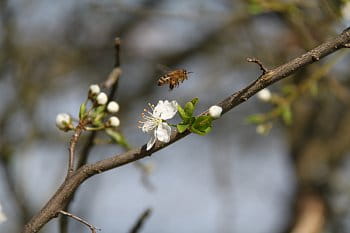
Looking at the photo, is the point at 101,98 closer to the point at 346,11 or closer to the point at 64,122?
the point at 64,122

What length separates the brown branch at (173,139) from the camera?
0.99m

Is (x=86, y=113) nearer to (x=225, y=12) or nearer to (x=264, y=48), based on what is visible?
(x=225, y=12)

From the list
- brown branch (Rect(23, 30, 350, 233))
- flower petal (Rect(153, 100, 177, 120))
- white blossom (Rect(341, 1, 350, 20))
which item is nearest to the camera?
brown branch (Rect(23, 30, 350, 233))

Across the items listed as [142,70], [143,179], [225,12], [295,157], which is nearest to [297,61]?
[143,179]

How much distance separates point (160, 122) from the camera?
107 cm

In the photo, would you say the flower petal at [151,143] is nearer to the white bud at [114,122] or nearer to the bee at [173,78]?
the bee at [173,78]

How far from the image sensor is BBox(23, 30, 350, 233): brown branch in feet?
3.23

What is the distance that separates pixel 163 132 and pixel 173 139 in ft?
0.08

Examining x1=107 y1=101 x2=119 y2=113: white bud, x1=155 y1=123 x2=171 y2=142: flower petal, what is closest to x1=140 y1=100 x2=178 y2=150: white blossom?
x1=155 y1=123 x2=171 y2=142: flower petal

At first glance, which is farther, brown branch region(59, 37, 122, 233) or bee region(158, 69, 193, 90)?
brown branch region(59, 37, 122, 233)

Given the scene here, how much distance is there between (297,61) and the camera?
3.23ft

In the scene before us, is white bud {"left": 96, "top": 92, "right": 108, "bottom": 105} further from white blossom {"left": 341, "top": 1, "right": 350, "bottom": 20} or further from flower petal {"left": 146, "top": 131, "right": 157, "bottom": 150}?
white blossom {"left": 341, "top": 1, "right": 350, "bottom": 20}

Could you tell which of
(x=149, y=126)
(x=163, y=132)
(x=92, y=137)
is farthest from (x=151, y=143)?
(x=92, y=137)

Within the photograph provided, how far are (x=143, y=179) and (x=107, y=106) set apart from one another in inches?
19.5
